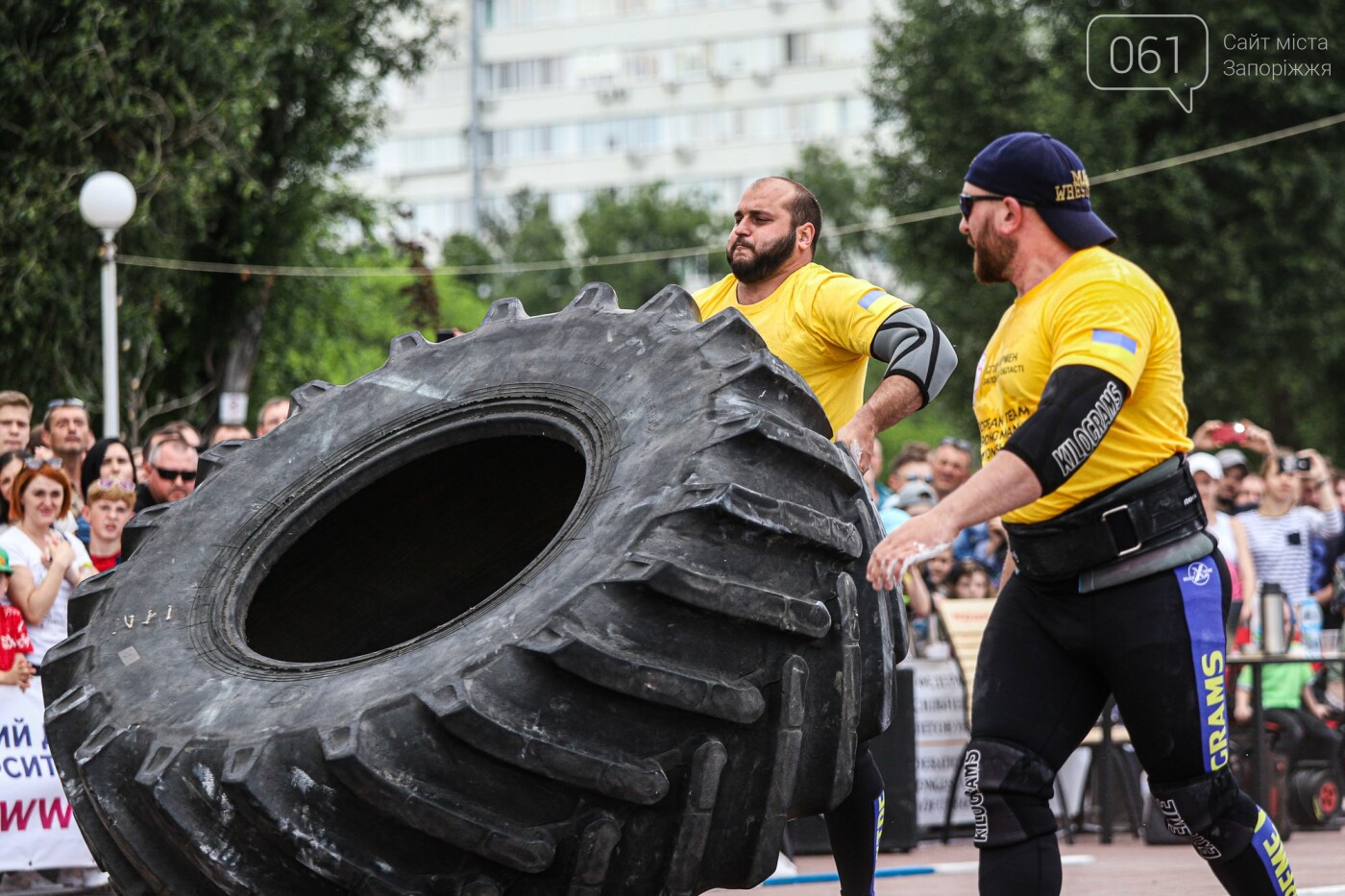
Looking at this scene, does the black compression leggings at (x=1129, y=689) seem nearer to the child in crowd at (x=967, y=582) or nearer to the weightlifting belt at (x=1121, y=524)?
the weightlifting belt at (x=1121, y=524)

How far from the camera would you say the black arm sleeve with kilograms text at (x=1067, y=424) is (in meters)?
3.84

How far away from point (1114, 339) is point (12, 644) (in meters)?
5.35

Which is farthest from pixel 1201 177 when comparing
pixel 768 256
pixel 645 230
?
pixel 645 230

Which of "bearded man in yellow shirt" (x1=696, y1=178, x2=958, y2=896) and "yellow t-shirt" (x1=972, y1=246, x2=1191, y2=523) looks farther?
"bearded man in yellow shirt" (x1=696, y1=178, x2=958, y2=896)

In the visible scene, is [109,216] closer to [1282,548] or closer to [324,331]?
[1282,548]

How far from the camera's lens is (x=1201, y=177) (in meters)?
24.5

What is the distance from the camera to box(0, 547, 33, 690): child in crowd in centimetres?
750

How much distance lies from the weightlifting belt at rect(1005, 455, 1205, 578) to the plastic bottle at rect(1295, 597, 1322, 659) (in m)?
6.53

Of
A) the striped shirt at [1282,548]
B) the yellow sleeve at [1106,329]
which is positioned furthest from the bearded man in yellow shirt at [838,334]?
the striped shirt at [1282,548]

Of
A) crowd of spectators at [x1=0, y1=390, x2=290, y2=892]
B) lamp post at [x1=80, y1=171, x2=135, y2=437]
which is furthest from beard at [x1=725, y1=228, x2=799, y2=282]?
lamp post at [x1=80, y1=171, x2=135, y2=437]

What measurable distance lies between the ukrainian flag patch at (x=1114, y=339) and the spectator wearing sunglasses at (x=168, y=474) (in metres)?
5.57

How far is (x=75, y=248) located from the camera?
1997cm

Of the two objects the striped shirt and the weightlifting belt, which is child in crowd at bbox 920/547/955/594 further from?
the weightlifting belt

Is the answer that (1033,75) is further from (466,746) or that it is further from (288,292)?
(466,746)
